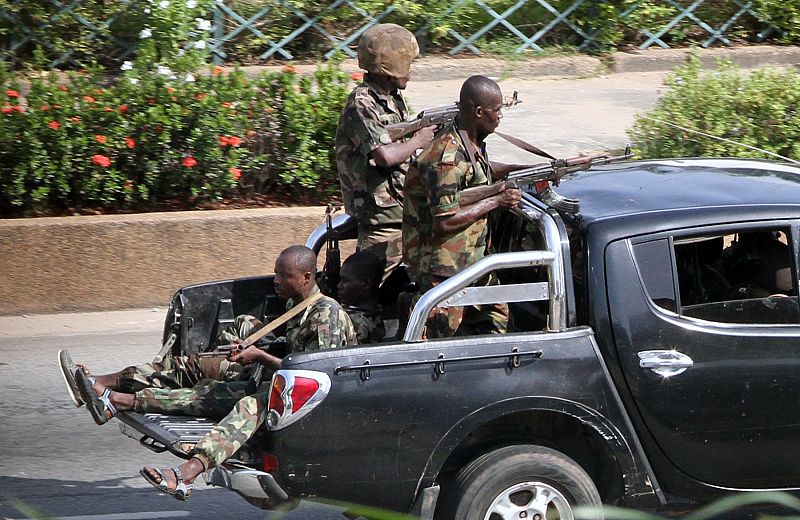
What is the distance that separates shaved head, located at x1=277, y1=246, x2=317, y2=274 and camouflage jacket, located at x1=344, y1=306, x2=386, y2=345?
0.53m

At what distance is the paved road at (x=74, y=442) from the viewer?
18.2 ft

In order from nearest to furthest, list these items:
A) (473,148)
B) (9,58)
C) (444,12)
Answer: (473,148) → (9,58) → (444,12)

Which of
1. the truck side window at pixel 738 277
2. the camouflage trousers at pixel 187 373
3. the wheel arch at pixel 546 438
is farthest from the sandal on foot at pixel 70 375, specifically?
the truck side window at pixel 738 277

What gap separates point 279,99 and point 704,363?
584cm

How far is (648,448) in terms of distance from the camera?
14.7 feet

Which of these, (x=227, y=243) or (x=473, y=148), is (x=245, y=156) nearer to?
(x=227, y=243)

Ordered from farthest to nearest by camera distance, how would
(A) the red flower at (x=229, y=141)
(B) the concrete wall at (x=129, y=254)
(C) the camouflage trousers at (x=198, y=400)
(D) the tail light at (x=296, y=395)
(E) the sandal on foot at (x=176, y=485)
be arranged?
(A) the red flower at (x=229, y=141) < (B) the concrete wall at (x=129, y=254) < (C) the camouflage trousers at (x=198, y=400) < (E) the sandal on foot at (x=176, y=485) < (D) the tail light at (x=296, y=395)

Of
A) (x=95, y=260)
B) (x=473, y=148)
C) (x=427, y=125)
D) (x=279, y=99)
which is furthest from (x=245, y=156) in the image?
(x=473, y=148)

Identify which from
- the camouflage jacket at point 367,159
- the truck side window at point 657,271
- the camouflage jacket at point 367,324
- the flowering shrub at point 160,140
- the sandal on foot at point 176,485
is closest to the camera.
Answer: the sandal on foot at point 176,485

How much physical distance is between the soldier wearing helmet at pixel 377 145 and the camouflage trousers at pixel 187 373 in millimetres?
959

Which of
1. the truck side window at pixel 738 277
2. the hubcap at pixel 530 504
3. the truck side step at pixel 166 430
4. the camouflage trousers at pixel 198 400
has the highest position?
the truck side window at pixel 738 277

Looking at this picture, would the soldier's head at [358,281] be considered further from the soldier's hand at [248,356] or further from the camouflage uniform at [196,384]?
the soldier's hand at [248,356]

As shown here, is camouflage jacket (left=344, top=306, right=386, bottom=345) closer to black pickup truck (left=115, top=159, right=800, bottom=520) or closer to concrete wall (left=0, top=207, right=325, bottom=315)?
black pickup truck (left=115, top=159, right=800, bottom=520)

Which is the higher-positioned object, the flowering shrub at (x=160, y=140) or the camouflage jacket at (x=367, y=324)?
the flowering shrub at (x=160, y=140)
